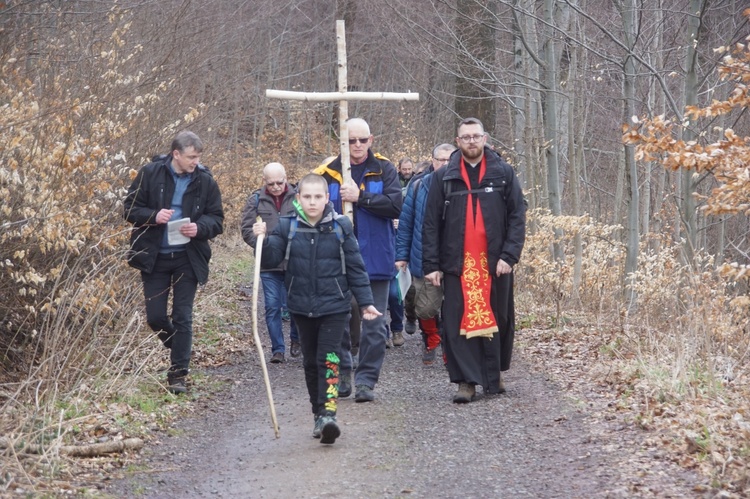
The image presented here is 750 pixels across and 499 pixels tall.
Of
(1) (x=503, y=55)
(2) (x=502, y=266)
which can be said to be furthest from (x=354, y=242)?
(1) (x=503, y=55)

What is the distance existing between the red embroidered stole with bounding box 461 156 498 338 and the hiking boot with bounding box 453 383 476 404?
0.42m

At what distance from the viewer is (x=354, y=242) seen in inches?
284

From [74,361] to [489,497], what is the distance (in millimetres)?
3489

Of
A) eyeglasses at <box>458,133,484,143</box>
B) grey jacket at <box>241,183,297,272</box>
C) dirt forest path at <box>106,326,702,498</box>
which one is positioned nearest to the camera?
dirt forest path at <box>106,326,702,498</box>

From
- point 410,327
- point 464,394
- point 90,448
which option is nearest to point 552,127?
point 410,327

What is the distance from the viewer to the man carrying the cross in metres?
8.50

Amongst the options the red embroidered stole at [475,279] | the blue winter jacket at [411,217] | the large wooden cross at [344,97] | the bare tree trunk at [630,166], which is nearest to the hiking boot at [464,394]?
the red embroidered stole at [475,279]

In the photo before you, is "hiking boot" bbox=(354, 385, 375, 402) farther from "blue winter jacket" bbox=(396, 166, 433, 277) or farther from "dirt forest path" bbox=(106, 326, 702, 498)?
"blue winter jacket" bbox=(396, 166, 433, 277)

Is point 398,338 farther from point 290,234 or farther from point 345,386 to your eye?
point 290,234

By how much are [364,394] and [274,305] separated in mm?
2675

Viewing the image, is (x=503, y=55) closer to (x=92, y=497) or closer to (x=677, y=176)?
(x=677, y=176)

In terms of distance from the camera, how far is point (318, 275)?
7.08 metres

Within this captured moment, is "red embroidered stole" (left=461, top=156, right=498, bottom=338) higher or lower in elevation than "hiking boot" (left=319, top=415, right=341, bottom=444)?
higher

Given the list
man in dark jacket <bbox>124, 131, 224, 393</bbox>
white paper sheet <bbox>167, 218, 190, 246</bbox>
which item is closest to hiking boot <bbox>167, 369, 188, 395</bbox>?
man in dark jacket <bbox>124, 131, 224, 393</bbox>
